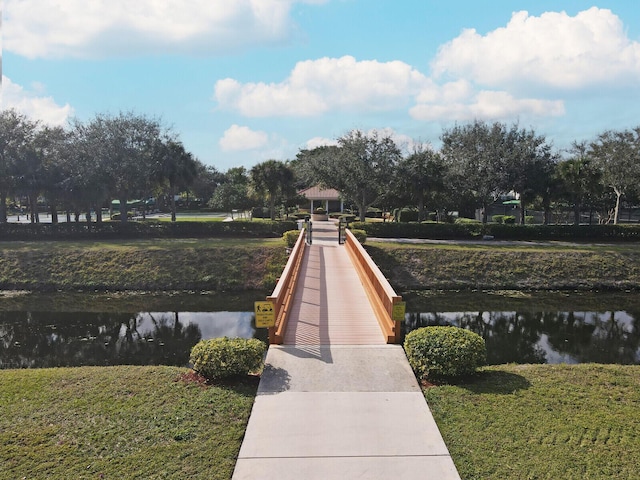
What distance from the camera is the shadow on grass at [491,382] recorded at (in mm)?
7930

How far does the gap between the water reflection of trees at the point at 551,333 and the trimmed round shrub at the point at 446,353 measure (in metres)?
3.49

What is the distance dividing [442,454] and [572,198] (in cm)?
3137

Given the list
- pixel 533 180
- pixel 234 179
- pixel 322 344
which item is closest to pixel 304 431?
pixel 322 344

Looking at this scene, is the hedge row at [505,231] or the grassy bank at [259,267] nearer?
the grassy bank at [259,267]

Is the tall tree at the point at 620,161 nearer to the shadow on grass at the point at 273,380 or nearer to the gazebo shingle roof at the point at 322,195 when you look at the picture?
the gazebo shingle roof at the point at 322,195

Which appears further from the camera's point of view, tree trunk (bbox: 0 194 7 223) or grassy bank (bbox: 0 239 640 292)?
tree trunk (bbox: 0 194 7 223)

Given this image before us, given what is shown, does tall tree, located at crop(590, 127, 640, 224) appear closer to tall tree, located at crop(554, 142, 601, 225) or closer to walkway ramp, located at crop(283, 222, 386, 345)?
tall tree, located at crop(554, 142, 601, 225)

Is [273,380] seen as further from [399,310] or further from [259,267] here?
[259,267]

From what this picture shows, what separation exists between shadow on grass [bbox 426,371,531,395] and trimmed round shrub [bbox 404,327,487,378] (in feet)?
0.39

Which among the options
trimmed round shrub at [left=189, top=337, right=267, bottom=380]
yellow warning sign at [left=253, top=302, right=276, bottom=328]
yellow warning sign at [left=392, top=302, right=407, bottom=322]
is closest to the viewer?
trimmed round shrub at [left=189, top=337, right=267, bottom=380]

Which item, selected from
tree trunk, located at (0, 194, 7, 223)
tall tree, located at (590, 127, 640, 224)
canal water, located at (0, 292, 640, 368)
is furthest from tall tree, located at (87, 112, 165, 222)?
tall tree, located at (590, 127, 640, 224)

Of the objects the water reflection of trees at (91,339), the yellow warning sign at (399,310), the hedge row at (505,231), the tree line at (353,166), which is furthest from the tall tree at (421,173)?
the yellow warning sign at (399,310)

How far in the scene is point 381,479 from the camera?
17.7ft

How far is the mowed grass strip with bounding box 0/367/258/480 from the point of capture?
5.68 meters
